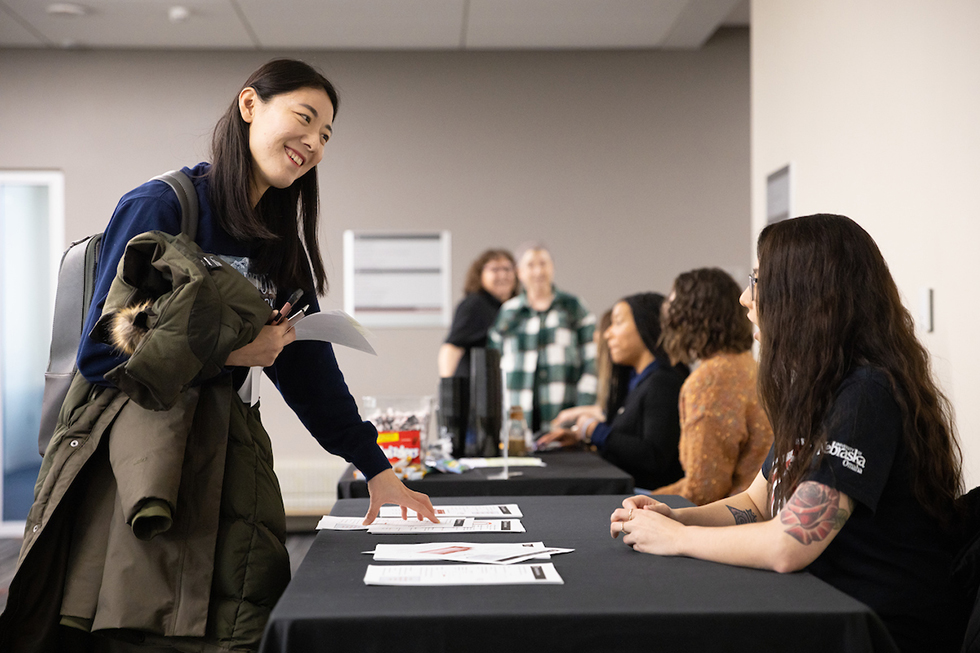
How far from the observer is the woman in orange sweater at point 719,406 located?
2295 mm

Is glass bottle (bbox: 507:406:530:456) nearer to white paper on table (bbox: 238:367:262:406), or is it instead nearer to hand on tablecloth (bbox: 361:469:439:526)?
hand on tablecloth (bbox: 361:469:439:526)

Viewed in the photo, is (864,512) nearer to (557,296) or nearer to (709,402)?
(709,402)

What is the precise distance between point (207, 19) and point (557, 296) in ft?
7.68

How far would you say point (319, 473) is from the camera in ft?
16.6

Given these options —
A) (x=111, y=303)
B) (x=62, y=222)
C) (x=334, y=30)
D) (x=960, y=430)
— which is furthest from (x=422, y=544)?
(x=62, y=222)

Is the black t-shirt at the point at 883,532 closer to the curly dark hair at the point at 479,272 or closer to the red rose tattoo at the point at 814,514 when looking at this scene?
the red rose tattoo at the point at 814,514

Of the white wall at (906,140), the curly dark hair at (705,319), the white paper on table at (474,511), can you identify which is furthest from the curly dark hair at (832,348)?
the curly dark hair at (705,319)

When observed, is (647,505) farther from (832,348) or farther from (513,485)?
(513,485)

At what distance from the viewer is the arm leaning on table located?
1126mm

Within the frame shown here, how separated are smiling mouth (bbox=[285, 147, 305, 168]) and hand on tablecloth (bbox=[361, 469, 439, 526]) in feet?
1.90

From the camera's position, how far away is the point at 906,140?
2324 mm

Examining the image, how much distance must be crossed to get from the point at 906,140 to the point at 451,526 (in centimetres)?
172

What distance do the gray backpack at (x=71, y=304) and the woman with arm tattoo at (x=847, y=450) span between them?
33.6 inches

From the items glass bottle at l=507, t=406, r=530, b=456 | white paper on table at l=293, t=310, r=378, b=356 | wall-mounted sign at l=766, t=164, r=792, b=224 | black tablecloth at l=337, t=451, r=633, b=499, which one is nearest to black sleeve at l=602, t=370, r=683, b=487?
glass bottle at l=507, t=406, r=530, b=456
